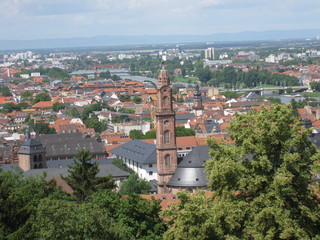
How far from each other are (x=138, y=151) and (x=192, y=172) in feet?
57.3

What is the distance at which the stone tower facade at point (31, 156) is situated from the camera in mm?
62000

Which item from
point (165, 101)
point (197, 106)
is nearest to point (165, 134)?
point (165, 101)

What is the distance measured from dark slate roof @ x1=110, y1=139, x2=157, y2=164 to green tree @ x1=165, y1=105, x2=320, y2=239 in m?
36.5

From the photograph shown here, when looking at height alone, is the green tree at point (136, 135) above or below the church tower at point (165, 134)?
below

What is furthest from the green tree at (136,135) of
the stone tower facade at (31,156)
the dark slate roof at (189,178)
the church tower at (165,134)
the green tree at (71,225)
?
the green tree at (71,225)

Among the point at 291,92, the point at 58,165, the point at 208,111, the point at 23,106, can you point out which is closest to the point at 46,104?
the point at 23,106

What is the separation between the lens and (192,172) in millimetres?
51938

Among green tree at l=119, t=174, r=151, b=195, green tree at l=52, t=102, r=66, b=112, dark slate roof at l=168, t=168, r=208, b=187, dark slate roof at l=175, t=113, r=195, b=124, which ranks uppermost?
dark slate roof at l=168, t=168, r=208, b=187

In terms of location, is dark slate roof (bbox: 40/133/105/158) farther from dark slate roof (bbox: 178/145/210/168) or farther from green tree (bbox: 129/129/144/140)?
dark slate roof (bbox: 178/145/210/168)

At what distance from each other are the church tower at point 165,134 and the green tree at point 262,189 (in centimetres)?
2511

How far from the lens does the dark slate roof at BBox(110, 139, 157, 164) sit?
6462 cm

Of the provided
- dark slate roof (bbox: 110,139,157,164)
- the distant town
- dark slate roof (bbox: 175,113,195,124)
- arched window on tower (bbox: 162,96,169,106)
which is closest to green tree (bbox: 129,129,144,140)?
the distant town

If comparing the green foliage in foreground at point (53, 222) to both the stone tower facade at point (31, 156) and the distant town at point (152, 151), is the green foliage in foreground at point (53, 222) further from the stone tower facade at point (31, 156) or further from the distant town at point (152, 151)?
the stone tower facade at point (31, 156)

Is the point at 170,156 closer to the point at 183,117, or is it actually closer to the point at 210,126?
the point at 210,126
